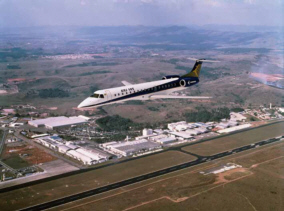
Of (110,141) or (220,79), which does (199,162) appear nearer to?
(110,141)

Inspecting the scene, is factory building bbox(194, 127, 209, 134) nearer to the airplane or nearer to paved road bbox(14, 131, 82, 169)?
the airplane

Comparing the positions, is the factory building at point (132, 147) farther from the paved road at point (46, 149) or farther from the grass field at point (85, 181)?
the paved road at point (46, 149)

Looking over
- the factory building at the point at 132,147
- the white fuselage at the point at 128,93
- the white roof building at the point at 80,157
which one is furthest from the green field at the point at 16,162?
the white fuselage at the point at 128,93

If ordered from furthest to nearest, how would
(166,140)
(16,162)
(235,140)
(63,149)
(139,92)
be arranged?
(166,140) → (235,140) → (63,149) → (16,162) → (139,92)

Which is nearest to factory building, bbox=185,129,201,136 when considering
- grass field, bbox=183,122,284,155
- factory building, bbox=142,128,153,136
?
grass field, bbox=183,122,284,155

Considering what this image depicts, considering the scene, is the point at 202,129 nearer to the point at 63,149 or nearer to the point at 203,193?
the point at 63,149

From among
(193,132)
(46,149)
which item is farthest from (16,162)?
(193,132)
